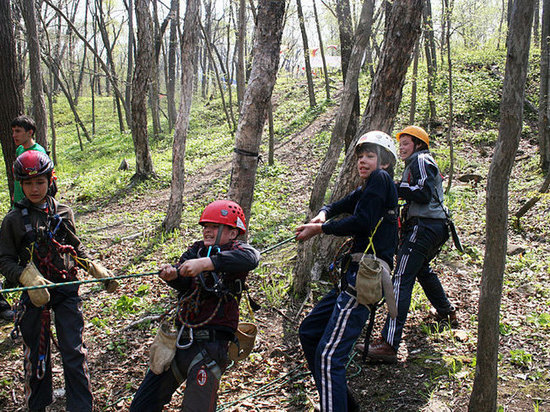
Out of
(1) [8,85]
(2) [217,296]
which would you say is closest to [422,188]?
(2) [217,296]

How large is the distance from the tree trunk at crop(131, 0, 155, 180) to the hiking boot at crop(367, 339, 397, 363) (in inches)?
423

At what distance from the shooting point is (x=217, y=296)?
3.06 meters

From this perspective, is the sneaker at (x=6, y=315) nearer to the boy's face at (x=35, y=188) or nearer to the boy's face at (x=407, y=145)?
the boy's face at (x=35, y=188)

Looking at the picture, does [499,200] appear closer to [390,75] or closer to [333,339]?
[333,339]

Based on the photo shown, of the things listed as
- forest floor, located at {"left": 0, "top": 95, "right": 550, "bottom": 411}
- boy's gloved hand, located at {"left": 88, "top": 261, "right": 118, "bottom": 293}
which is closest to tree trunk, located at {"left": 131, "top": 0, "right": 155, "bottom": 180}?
forest floor, located at {"left": 0, "top": 95, "right": 550, "bottom": 411}

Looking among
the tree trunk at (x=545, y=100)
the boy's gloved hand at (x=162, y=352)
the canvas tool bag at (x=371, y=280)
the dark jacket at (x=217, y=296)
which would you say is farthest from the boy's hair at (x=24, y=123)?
the tree trunk at (x=545, y=100)

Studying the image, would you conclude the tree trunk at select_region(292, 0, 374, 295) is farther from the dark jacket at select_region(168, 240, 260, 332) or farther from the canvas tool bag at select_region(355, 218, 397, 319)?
the dark jacket at select_region(168, 240, 260, 332)

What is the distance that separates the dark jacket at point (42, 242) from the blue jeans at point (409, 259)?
3.09 metres

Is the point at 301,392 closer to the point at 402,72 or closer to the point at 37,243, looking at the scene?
the point at 37,243

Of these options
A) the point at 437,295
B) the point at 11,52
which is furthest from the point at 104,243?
the point at 437,295

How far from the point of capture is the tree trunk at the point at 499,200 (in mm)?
2516

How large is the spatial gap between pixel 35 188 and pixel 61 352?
144 cm

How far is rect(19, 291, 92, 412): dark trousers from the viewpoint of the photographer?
3.46 metres

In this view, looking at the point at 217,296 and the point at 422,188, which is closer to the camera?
the point at 217,296
